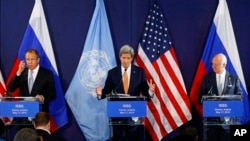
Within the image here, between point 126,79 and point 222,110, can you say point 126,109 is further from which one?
point 222,110

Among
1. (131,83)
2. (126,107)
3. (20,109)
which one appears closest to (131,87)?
(131,83)

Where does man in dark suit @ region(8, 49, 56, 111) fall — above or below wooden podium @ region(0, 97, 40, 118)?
above

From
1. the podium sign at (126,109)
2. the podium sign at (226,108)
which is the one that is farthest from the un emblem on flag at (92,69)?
the podium sign at (226,108)

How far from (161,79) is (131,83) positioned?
1.08 m

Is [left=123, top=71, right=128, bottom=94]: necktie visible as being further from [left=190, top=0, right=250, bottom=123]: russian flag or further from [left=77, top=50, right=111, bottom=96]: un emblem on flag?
[left=190, top=0, right=250, bottom=123]: russian flag

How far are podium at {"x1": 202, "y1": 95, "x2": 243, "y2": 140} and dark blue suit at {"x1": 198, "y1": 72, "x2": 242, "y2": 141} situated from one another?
0.07ft

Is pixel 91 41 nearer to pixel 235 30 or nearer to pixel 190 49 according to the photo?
pixel 190 49

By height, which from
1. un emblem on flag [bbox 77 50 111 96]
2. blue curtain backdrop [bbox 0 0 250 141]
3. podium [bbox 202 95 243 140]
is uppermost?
blue curtain backdrop [bbox 0 0 250 141]

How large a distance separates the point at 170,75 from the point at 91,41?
1411mm

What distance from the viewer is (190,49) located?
26.7 ft

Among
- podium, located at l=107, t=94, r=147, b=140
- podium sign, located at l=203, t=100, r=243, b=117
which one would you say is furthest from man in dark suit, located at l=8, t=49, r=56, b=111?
podium sign, located at l=203, t=100, r=243, b=117

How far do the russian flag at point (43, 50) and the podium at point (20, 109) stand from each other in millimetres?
1266

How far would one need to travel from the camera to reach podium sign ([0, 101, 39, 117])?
650 cm

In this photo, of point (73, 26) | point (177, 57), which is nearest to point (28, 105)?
point (73, 26)
